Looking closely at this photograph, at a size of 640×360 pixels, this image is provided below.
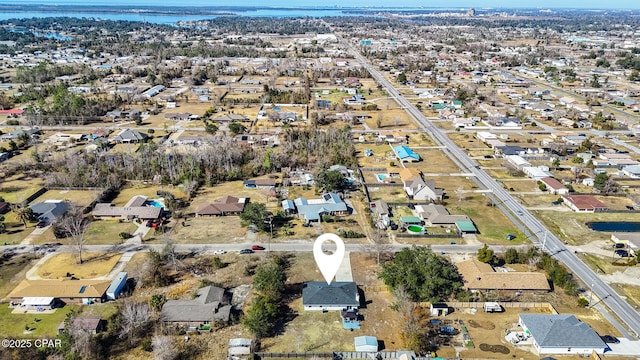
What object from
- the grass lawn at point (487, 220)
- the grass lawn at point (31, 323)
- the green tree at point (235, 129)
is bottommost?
the grass lawn at point (31, 323)

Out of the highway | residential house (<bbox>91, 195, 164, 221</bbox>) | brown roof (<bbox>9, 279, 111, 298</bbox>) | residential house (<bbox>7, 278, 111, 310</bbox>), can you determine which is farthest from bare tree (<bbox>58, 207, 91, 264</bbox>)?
the highway

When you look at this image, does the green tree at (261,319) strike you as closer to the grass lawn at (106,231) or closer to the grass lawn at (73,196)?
the grass lawn at (106,231)

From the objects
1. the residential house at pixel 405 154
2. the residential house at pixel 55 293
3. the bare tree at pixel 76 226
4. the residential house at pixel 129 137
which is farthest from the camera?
the residential house at pixel 129 137

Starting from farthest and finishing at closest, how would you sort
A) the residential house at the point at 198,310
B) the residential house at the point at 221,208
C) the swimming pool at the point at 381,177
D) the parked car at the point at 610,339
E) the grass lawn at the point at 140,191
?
the swimming pool at the point at 381,177 < the grass lawn at the point at 140,191 < the residential house at the point at 221,208 < the residential house at the point at 198,310 < the parked car at the point at 610,339

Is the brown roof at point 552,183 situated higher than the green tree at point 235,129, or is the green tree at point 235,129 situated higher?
the green tree at point 235,129

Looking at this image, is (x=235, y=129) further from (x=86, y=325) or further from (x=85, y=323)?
(x=86, y=325)

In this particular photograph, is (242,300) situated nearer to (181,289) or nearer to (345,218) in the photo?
(181,289)

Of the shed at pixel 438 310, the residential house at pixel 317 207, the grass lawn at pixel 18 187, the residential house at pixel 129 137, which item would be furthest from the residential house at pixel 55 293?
the residential house at pixel 129 137

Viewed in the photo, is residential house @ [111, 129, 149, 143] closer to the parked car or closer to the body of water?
the body of water

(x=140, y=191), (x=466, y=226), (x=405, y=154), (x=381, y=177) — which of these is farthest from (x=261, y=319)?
(x=405, y=154)

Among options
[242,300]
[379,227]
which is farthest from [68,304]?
[379,227]
